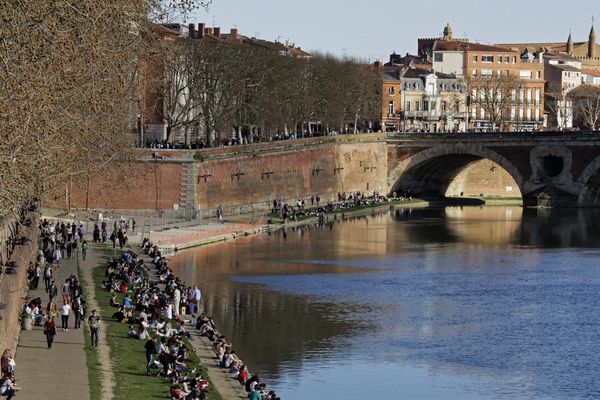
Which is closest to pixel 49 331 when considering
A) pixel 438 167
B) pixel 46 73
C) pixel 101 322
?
pixel 101 322

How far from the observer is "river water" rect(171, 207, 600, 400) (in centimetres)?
4150

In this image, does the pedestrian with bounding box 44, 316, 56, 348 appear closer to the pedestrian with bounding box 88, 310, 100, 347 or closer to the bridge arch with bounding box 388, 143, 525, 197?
the pedestrian with bounding box 88, 310, 100, 347

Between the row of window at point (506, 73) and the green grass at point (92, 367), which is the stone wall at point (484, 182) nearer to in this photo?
the row of window at point (506, 73)

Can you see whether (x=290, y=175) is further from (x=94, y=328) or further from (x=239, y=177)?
(x=94, y=328)

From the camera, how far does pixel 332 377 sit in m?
41.6

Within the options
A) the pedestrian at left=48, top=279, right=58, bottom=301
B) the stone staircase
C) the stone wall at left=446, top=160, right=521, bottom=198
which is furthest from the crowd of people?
the stone wall at left=446, top=160, right=521, bottom=198

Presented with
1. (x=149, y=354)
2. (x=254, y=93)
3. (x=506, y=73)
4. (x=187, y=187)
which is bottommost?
(x=149, y=354)

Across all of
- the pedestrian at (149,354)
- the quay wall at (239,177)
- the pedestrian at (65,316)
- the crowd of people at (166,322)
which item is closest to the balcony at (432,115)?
the quay wall at (239,177)

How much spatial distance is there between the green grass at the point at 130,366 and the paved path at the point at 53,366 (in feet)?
2.61

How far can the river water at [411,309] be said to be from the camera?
41.5 m

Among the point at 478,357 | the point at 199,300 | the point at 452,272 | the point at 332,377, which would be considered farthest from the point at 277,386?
the point at 452,272

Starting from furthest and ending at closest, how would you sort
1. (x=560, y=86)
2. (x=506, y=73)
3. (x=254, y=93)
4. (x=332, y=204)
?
(x=560, y=86) < (x=506, y=73) < (x=332, y=204) < (x=254, y=93)

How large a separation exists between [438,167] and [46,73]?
82.7 m

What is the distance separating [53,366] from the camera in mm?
36531
